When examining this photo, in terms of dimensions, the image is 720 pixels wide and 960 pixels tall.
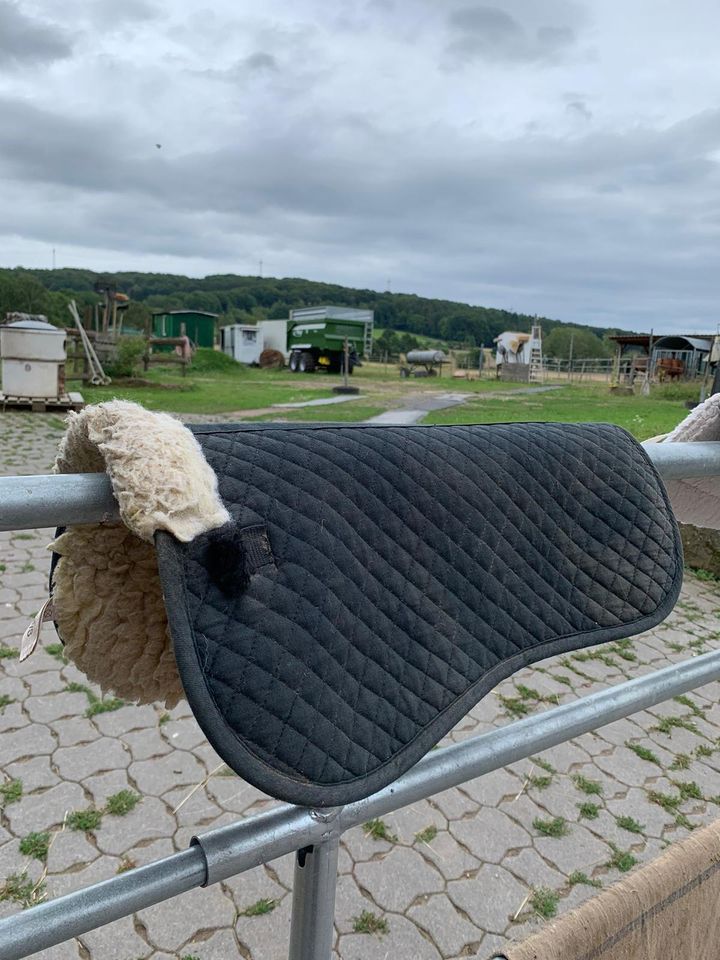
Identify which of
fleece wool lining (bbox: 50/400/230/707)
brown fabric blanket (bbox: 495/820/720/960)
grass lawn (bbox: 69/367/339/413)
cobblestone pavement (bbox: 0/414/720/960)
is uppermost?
fleece wool lining (bbox: 50/400/230/707)

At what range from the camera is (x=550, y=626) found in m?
0.84

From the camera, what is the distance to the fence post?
30.6 inches

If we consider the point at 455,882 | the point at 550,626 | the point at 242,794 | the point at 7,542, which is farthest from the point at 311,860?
the point at 7,542

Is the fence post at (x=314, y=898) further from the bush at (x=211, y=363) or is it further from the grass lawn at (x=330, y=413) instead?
the bush at (x=211, y=363)

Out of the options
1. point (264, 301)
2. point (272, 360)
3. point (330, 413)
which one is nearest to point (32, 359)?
point (330, 413)

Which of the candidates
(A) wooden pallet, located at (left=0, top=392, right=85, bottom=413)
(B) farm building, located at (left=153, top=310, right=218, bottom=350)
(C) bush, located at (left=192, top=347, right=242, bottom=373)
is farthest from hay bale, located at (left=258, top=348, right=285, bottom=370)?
(A) wooden pallet, located at (left=0, top=392, right=85, bottom=413)

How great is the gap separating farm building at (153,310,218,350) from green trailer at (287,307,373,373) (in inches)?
283

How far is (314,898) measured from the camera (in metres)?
0.78

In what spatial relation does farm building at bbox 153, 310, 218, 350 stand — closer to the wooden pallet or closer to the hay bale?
the hay bale

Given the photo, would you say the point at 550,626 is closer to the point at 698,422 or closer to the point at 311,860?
the point at 311,860

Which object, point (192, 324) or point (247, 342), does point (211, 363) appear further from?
point (192, 324)

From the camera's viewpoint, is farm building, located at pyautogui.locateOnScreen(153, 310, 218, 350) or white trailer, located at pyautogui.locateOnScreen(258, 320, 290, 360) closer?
white trailer, located at pyautogui.locateOnScreen(258, 320, 290, 360)

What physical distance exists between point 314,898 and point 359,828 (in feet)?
5.33

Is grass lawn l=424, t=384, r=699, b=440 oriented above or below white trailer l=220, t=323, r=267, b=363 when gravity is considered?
below
